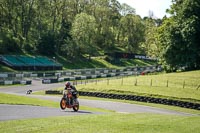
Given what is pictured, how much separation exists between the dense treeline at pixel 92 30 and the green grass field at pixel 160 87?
13.3m

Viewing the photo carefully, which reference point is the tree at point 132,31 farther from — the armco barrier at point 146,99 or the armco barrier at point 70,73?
the armco barrier at point 146,99

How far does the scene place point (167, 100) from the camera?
40.3 m

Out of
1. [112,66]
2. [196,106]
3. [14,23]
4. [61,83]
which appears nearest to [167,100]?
[196,106]

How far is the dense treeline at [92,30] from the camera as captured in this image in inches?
2682

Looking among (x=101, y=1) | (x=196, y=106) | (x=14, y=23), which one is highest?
(x=101, y=1)

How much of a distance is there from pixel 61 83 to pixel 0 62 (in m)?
17.8

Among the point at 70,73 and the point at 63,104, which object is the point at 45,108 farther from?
the point at 70,73

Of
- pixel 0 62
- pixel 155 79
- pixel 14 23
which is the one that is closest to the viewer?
pixel 155 79

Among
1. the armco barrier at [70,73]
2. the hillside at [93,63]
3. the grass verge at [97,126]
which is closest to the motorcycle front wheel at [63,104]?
the grass verge at [97,126]

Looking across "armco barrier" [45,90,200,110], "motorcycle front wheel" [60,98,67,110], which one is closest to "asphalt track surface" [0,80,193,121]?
"motorcycle front wheel" [60,98,67,110]

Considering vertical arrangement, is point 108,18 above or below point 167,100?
above

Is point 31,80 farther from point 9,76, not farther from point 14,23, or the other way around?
point 14,23

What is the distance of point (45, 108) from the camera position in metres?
23.6

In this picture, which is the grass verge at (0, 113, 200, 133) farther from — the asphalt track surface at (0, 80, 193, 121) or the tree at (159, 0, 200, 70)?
the tree at (159, 0, 200, 70)
